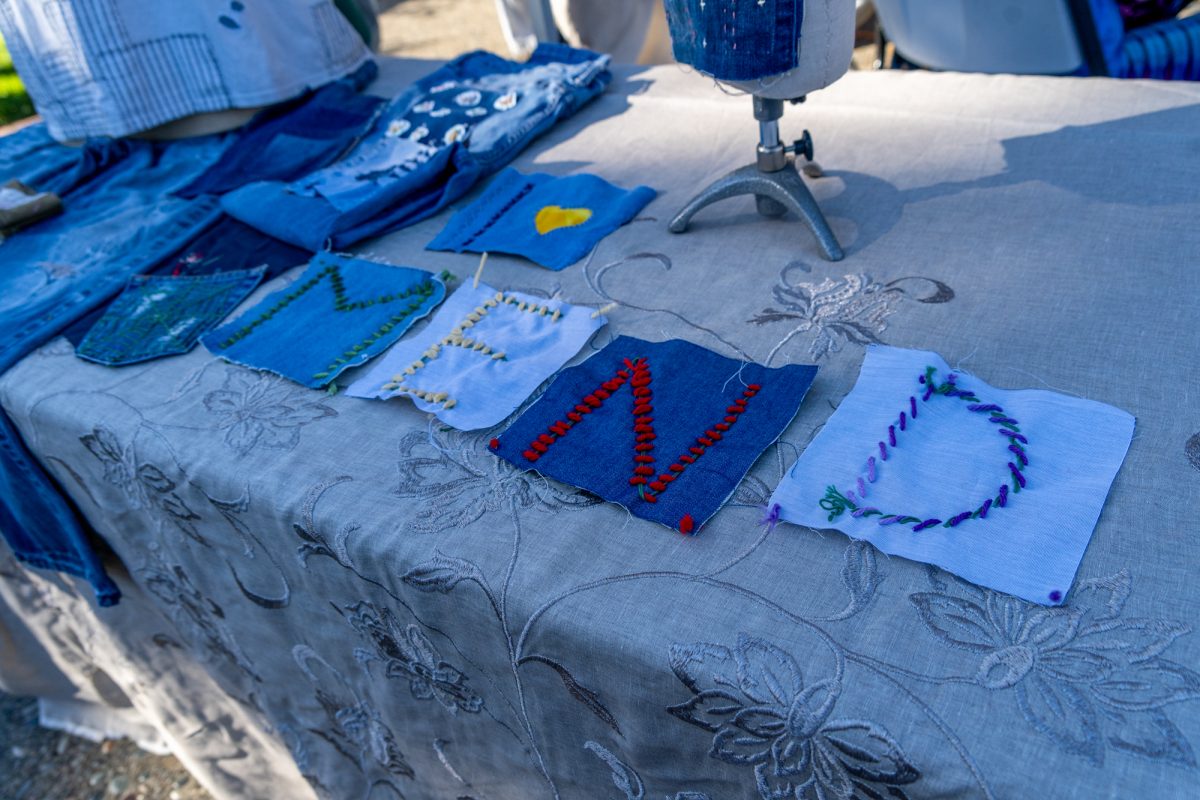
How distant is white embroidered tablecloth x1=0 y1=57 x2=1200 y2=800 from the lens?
19.2 inches

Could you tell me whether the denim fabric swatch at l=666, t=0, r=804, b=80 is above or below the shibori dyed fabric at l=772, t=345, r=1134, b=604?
above

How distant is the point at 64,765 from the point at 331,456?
3.51ft

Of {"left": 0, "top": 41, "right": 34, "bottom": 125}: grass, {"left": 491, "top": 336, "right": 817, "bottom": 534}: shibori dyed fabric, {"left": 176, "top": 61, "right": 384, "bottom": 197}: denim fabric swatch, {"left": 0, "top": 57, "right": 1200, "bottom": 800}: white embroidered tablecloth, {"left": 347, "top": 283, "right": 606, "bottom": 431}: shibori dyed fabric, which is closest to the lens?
{"left": 0, "top": 57, "right": 1200, "bottom": 800}: white embroidered tablecloth

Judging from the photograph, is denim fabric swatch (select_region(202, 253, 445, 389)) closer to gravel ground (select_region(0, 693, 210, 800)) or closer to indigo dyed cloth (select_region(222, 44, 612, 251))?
indigo dyed cloth (select_region(222, 44, 612, 251))

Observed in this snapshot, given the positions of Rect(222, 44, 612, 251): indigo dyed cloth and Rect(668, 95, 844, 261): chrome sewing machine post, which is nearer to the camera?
Rect(668, 95, 844, 261): chrome sewing machine post

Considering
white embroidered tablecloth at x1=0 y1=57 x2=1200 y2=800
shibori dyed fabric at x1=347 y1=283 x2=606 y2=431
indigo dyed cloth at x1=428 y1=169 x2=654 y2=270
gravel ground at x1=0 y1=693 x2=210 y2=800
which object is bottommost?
gravel ground at x1=0 y1=693 x2=210 y2=800

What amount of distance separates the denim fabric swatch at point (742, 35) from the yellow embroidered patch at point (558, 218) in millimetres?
242

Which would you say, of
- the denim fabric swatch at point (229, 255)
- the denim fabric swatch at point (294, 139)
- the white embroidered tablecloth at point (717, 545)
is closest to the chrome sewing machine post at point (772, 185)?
the white embroidered tablecloth at point (717, 545)

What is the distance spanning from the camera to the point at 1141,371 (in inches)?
26.2

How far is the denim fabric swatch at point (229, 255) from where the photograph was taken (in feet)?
3.43

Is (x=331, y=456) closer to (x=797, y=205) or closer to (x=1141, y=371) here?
(x=797, y=205)

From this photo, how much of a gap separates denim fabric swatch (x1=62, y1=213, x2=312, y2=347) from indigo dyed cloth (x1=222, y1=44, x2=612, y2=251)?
0.02 m

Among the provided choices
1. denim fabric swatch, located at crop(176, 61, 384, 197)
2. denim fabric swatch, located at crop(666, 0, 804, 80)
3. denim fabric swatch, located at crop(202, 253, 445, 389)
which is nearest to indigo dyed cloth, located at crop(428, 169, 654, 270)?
denim fabric swatch, located at crop(202, 253, 445, 389)

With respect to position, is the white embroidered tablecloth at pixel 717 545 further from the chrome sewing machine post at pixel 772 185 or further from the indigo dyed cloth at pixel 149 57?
the indigo dyed cloth at pixel 149 57
